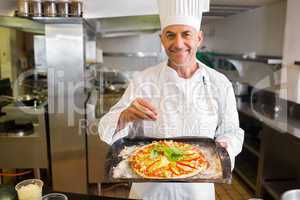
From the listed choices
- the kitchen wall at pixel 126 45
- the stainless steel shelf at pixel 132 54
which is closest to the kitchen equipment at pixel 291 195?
the stainless steel shelf at pixel 132 54

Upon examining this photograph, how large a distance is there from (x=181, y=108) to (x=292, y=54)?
1.55 metres

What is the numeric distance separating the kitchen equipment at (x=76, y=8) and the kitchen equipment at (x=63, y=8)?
3 centimetres

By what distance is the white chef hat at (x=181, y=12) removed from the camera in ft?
3.71

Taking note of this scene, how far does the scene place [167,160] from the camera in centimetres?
115

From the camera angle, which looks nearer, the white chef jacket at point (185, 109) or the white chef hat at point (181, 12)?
the white chef hat at point (181, 12)

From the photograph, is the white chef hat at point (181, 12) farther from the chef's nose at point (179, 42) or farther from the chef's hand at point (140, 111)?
the chef's hand at point (140, 111)

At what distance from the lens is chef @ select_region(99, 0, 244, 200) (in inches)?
46.9

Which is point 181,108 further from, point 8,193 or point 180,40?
point 8,193

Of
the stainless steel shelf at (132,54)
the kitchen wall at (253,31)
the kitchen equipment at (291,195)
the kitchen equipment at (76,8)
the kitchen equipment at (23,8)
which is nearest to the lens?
the kitchen equipment at (291,195)

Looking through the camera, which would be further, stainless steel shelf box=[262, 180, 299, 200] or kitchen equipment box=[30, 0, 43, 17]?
stainless steel shelf box=[262, 180, 299, 200]

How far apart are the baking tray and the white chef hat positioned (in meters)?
0.51

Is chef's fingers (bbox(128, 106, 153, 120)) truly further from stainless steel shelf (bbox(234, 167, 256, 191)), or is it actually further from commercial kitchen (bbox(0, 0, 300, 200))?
stainless steel shelf (bbox(234, 167, 256, 191))

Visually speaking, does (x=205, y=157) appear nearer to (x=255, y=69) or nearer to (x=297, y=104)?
(x=297, y=104)

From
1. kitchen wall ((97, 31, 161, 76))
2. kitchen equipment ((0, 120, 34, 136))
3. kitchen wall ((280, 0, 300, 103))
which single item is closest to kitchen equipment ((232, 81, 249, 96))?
kitchen wall ((280, 0, 300, 103))
